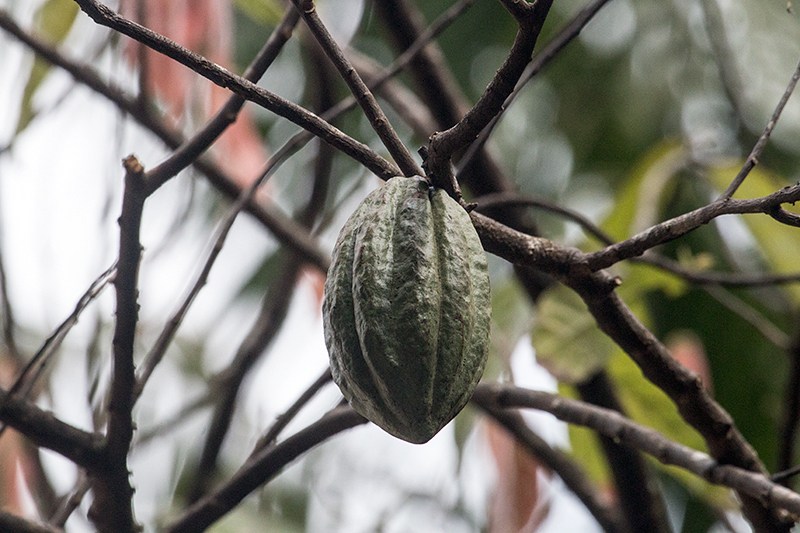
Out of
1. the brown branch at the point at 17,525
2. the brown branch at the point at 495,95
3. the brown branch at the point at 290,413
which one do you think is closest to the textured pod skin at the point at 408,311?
the brown branch at the point at 495,95

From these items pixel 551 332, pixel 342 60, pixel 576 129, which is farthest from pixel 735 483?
pixel 576 129

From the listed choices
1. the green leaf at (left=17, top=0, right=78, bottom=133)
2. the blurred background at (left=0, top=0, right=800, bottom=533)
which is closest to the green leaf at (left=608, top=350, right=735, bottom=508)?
the blurred background at (left=0, top=0, right=800, bottom=533)

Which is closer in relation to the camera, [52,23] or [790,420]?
[790,420]

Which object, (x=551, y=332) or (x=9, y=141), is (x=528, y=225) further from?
(x=9, y=141)

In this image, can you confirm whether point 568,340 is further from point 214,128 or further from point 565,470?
point 214,128

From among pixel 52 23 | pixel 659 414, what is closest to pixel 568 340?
pixel 659 414
